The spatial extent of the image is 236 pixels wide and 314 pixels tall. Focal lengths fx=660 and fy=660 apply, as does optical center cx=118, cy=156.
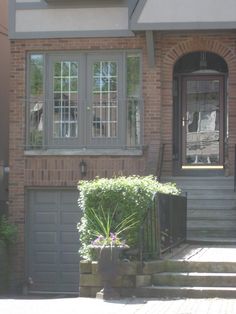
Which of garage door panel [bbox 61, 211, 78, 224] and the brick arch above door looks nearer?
the brick arch above door

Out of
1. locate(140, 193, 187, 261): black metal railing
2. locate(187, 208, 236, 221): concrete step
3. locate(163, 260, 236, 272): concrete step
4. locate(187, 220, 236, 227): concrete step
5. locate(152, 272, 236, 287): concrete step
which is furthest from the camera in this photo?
locate(187, 208, 236, 221): concrete step

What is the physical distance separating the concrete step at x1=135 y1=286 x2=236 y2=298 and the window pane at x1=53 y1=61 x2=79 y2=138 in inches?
253

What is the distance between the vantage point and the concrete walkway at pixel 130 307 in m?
8.12

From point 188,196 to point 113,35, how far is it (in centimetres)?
394

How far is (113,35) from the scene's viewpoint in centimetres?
1460

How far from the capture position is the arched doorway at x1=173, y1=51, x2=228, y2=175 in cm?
1533

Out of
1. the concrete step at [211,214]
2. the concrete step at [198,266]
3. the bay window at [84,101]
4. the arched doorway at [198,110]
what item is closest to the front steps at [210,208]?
the concrete step at [211,214]

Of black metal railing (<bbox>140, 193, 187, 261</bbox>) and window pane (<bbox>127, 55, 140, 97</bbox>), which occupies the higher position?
window pane (<bbox>127, 55, 140, 97</bbox>)

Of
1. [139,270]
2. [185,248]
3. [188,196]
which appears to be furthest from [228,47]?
[139,270]

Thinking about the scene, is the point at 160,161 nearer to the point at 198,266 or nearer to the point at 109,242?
the point at 198,266

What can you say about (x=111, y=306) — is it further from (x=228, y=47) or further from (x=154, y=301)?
(x=228, y=47)

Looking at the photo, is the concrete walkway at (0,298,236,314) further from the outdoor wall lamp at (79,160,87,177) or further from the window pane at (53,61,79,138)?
the window pane at (53,61,79,138)

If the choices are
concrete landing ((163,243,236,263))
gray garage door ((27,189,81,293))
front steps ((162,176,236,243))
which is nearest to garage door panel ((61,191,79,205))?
gray garage door ((27,189,81,293))

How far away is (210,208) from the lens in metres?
13.4
